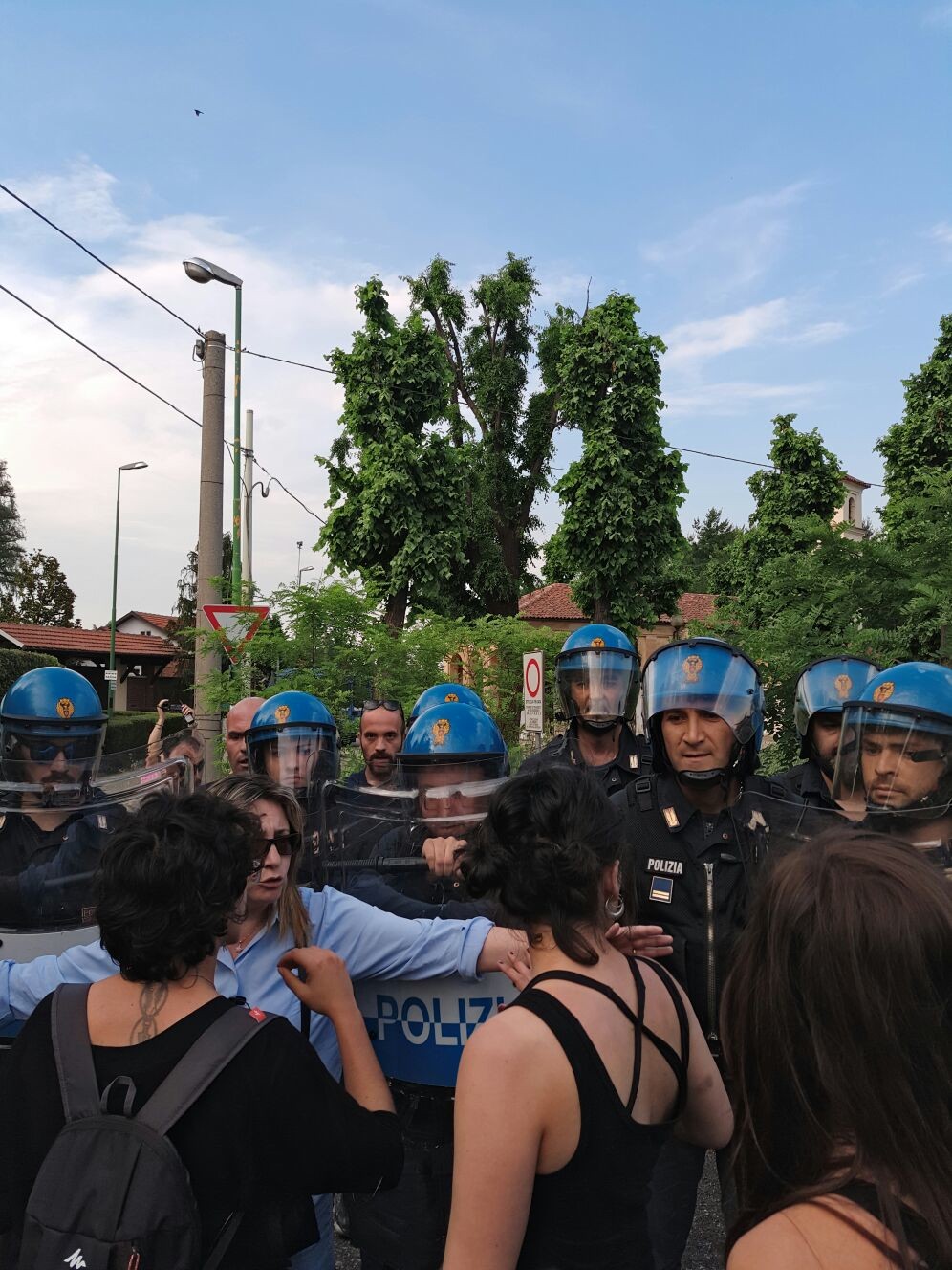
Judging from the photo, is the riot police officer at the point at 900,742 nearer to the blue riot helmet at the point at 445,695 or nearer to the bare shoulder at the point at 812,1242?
the blue riot helmet at the point at 445,695

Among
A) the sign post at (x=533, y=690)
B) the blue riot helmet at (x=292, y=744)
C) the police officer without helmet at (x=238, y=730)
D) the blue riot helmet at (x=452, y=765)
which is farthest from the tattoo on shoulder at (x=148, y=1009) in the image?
the sign post at (x=533, y=690)

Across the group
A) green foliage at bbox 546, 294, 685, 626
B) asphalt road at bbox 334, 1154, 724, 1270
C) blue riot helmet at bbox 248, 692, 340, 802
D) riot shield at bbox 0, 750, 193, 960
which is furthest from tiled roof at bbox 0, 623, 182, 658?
asphalt road at bbox 334, 1154, 724, 1270

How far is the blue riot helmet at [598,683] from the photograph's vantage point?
5203mm

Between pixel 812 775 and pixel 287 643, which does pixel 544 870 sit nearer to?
pixel 812 775

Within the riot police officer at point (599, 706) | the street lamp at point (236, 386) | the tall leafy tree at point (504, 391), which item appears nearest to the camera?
the riot police officer at point (599, 706)

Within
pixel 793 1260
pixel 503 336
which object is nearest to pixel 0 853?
pixel 793 1260

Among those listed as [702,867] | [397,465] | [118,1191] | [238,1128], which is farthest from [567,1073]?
[397,465]

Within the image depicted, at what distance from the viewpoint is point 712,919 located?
2.96 meters

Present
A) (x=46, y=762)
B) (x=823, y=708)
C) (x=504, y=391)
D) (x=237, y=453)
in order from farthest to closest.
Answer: (x=504, y=391), (x=237, y=453), (x=823, y=708), (x=46, y=762)

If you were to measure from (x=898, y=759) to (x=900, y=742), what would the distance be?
0.05 m

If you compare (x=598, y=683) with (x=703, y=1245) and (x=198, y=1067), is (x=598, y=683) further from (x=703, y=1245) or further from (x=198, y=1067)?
(x=198, y=1067)

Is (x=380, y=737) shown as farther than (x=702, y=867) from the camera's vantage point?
Yes

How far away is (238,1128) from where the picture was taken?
156cm

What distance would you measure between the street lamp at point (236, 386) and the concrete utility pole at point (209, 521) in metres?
0.39
